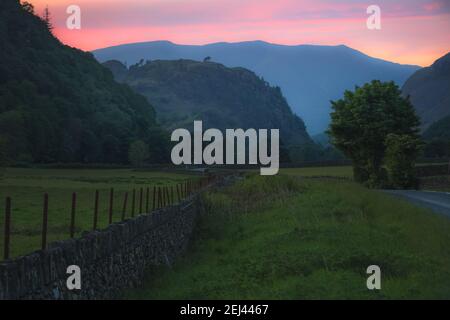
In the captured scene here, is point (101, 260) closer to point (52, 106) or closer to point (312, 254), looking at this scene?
point (312, 254)

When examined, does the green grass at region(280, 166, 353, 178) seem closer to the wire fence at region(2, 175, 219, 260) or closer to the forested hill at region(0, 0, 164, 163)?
the forested hill at region(0, 0, 164, 163)

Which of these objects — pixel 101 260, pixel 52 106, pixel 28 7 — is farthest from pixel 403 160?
pixel 28 7

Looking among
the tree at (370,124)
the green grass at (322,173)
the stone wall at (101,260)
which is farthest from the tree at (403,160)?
the stone wall at (101,260)

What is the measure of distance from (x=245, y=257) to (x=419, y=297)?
761cm

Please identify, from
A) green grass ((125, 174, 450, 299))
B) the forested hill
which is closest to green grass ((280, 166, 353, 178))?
the forested hill

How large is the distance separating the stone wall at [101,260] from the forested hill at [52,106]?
269 ft

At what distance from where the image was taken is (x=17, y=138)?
4225 inches

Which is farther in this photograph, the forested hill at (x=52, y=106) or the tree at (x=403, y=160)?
the forested hill at (x=52, y=106)

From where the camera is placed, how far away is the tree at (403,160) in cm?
6438

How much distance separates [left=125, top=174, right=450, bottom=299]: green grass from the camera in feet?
51.1

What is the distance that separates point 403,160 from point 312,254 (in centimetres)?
4693

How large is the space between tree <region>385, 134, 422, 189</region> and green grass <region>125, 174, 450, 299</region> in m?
31.0

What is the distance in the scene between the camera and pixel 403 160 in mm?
64500

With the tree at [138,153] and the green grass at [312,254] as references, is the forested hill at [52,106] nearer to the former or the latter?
the tree at [138,153]
